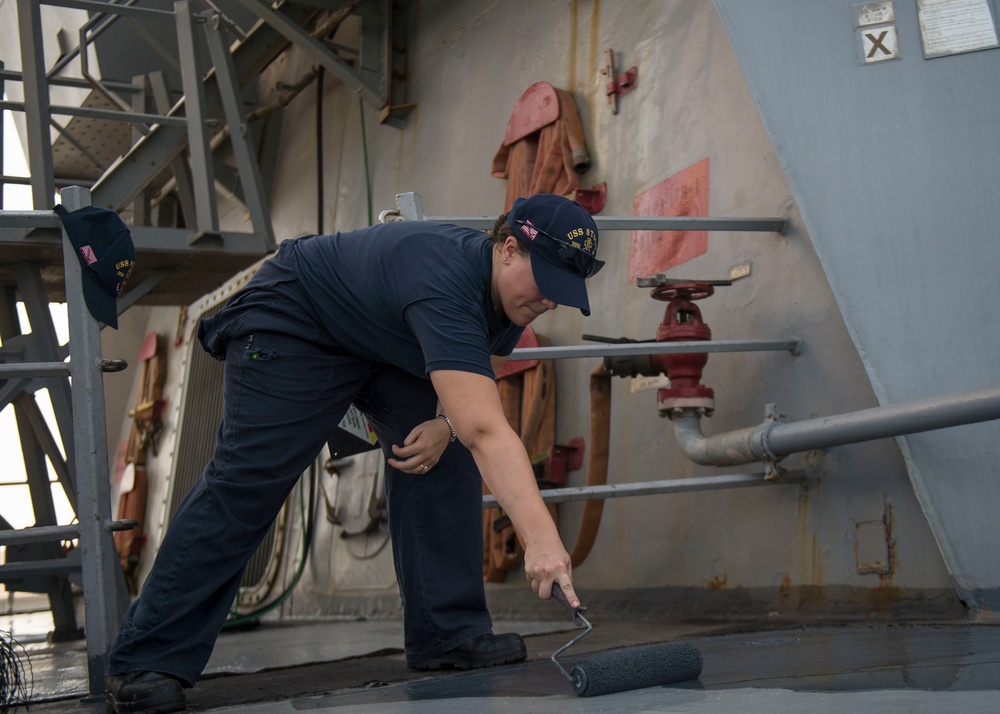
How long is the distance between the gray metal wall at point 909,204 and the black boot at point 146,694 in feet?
6.13

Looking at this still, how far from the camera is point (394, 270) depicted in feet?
7.27

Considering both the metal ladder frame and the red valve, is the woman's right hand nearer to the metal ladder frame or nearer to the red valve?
the metal ladder frame

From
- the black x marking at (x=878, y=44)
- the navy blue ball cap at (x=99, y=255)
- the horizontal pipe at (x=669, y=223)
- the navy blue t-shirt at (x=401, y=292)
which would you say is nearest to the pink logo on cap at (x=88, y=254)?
the navy blue ball cap at (x=99, y=255)

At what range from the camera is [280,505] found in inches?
98.6

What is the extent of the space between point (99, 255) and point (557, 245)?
1382 millimetres

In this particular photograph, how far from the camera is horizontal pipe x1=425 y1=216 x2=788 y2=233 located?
3.11 m

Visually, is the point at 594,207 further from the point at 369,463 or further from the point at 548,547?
the point at 548,547

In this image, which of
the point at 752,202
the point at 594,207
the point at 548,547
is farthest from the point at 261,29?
the point at 548,547

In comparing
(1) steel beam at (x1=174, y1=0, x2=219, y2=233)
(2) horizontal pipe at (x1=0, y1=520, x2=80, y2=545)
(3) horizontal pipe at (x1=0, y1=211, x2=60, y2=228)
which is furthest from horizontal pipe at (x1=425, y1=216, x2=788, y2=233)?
(1) steel beam at (x1=174, y1=0, x2=219, y2=233)

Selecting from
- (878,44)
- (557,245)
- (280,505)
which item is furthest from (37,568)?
(878,44)

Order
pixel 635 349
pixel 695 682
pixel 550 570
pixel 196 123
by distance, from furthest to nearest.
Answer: pixel 196 123 → pixel 635 349 → pixel 695 682 → pixel 550 570

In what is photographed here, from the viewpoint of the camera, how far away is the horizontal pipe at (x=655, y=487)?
3074 mm

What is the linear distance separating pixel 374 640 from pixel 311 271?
6.36ft

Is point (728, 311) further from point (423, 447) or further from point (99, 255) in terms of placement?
point (99, 255)
